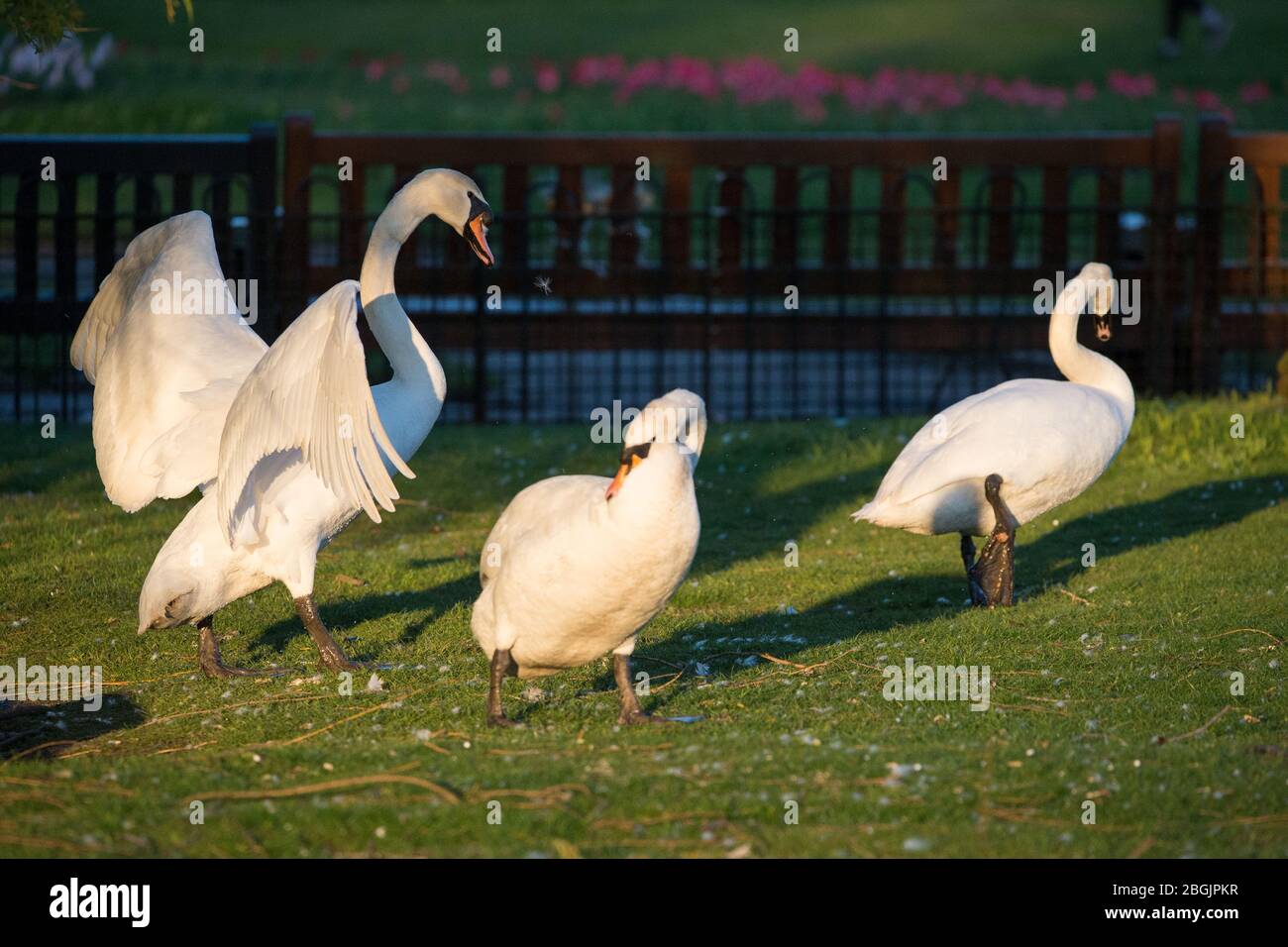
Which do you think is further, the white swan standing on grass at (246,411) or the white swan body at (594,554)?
the white swan standing on grass at (246,411)

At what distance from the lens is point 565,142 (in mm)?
12680

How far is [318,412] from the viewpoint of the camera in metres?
5.82

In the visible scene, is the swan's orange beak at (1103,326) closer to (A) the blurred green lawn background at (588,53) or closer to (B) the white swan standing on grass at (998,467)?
(B) the white swan standing on grass at (998,467)

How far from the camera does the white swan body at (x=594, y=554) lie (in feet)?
16.7

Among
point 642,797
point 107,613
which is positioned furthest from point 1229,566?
point 107,613

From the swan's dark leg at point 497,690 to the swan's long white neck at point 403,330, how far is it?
3.76ft

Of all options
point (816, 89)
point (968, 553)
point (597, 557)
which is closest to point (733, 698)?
point (597, 557)

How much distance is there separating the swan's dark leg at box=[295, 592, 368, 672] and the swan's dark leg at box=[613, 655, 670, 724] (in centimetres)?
133

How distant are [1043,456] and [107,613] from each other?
4253 millimetres
